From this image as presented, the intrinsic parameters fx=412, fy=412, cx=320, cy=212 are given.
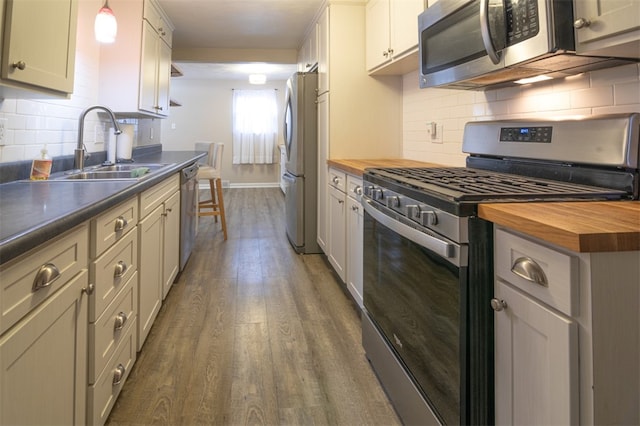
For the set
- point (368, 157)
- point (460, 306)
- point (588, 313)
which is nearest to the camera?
point (588, 313)

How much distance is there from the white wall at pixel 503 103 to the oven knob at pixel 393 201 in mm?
679

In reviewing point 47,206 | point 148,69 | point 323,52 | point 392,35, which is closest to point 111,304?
point 47,206

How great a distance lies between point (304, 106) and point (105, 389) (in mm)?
2847

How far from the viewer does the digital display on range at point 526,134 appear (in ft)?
4.70

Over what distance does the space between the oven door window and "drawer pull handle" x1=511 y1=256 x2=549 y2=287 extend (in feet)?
0.60

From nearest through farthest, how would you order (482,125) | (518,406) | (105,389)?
1. (518,406)
2. (105,389)
3. (482,125)

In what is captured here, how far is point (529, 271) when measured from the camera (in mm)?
859

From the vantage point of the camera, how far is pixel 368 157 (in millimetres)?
3287

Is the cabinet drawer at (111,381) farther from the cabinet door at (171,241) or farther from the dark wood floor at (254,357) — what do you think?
the cabinet door at (171,241)

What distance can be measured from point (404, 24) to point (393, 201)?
1.35 metres

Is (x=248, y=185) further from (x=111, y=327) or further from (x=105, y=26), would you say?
(x=111, y=327)

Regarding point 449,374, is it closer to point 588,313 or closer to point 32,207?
point 588,313

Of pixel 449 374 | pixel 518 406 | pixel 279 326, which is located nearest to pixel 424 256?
pixel 449 374

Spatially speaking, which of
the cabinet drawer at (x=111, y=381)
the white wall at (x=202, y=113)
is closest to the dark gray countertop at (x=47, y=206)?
the cabinet drawer at (x=111, y=381)
